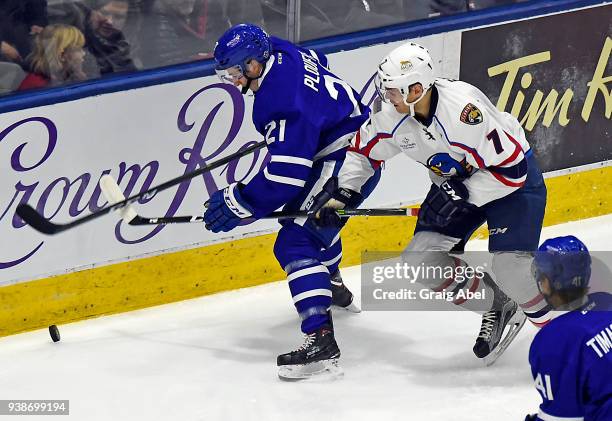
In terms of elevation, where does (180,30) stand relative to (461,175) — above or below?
above

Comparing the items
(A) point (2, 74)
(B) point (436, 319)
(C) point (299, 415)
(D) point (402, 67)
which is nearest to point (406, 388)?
(C) point (299, 415)

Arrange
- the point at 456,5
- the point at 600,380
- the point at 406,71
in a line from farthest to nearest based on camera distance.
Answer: the point at 456,5 → the point at 406,71 → the point at 600,380

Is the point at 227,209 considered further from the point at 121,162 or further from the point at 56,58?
the point at 56,58

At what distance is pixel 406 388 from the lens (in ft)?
13.0

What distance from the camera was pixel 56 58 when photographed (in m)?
4.52

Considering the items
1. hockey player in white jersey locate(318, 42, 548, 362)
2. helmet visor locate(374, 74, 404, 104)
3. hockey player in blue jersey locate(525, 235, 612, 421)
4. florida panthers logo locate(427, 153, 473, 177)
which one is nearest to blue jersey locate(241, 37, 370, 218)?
hockey player in white jersey locate(318, 42, 548, 362)

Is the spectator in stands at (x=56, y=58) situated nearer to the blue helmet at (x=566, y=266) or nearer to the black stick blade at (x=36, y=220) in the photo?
the black stick blade at (x=36, y=220)

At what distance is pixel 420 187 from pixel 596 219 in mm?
913

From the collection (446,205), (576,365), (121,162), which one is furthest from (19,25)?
(576,365)

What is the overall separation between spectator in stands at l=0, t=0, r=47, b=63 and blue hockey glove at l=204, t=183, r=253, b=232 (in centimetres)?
97

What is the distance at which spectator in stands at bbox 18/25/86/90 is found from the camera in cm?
448

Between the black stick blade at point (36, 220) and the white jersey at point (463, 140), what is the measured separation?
114 cm

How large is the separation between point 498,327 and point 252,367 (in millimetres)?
865

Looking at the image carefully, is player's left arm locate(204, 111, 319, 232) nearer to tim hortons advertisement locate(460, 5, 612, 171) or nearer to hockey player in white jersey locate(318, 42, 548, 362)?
hockey player in white jersey locate(318, 42, 548, 362)
